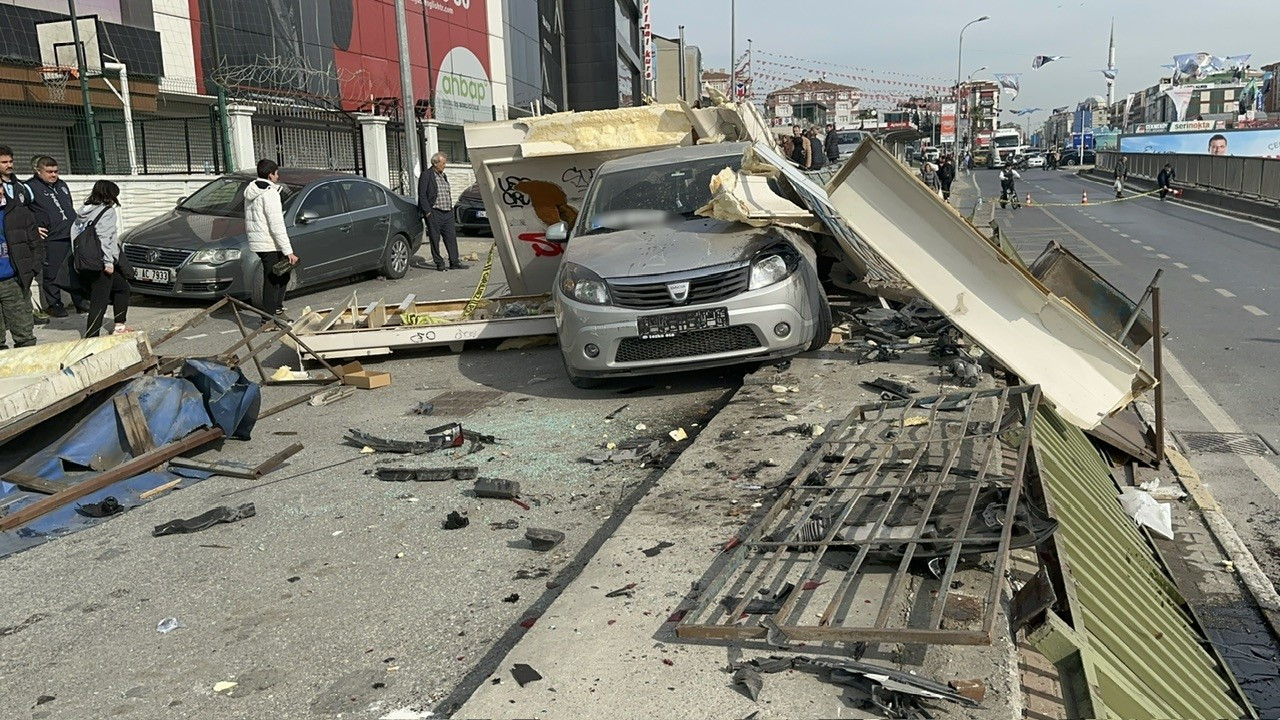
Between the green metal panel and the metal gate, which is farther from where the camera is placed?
the metal gate

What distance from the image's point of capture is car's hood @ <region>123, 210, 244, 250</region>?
506 inches

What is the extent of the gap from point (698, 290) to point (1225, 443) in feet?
12.2

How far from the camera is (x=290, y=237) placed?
13.5 metres

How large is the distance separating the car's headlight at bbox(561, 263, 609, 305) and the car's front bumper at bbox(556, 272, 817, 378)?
0.24 ft

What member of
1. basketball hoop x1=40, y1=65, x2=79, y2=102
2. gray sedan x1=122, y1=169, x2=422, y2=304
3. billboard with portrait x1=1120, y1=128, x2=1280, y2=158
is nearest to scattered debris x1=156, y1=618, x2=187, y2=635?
gray sedan x1=122, y1=169, x2=422, y2=304

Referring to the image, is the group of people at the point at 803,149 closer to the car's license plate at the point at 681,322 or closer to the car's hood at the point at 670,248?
the car's hood at the point at 670,248

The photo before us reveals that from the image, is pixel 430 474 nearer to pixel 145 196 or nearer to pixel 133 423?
pixel 133 423

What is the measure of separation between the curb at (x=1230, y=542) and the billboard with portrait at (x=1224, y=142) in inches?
2508

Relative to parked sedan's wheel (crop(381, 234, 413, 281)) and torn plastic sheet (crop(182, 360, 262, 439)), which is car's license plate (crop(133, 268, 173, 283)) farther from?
torn plastic sheet (crop(182, 360, 262, 439))

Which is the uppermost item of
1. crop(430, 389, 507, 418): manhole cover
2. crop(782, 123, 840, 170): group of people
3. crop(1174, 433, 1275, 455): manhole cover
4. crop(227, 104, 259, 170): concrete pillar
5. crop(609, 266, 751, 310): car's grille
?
crop(227, 104, 259, 170): concrete pillar

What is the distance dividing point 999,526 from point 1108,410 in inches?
89.8

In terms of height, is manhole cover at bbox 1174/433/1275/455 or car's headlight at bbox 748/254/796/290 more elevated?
car's headlight at bbox 748/254/796/290

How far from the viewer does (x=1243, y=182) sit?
3044 centimetres

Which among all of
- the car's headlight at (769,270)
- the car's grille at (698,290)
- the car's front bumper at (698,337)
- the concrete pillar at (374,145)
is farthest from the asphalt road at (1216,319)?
the concrete pillar at (374,145)
